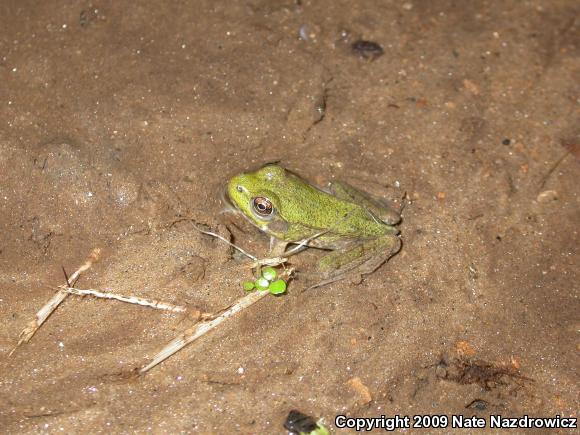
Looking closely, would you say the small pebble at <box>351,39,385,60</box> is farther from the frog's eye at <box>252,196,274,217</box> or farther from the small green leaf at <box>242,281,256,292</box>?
the small green leaf at <box>242,281,256,292</box>

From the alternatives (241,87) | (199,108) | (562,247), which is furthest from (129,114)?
(562,247)

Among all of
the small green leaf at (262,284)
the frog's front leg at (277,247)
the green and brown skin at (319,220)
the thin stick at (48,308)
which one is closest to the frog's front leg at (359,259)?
the green and brown skin at (319,220)

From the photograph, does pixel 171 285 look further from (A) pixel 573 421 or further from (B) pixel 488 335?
(A) pixel 573 421

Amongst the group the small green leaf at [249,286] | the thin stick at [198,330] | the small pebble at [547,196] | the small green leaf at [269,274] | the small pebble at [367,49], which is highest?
the small pebble at [367,49]

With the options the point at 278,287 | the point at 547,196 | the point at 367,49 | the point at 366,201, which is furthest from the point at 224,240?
the point at 547,196

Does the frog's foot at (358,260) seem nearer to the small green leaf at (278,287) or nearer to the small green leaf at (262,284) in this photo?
the small green leaf at (278,287)

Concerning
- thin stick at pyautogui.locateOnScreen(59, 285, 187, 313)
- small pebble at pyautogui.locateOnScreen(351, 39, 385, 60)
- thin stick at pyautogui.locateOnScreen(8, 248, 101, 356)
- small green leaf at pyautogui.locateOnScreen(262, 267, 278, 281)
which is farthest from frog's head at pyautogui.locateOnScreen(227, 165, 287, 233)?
small pebble at pyautogui.locateOnScreen(351, 39, 385, 60)

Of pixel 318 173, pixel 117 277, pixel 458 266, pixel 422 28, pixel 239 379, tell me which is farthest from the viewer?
pixel 422 28
